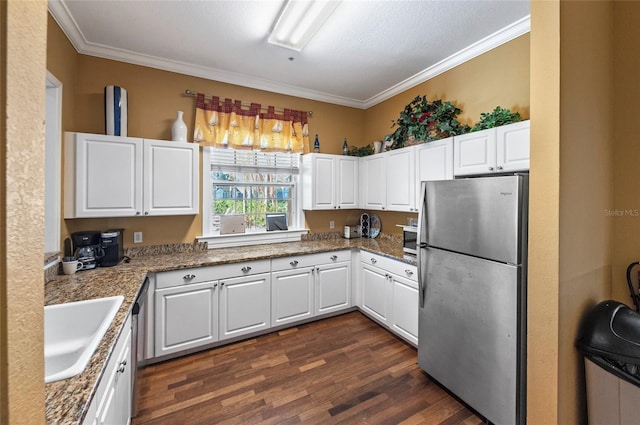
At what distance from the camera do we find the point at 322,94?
147 inches

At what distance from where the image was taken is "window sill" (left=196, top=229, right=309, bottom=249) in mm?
3107

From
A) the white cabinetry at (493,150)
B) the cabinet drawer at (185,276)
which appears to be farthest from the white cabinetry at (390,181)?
the cabinet drawer at (185,276)

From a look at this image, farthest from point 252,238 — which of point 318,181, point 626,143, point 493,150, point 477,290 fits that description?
point 626,143

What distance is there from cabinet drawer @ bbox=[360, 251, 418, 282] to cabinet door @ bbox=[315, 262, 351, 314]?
27 centimetres

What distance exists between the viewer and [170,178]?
266 cm

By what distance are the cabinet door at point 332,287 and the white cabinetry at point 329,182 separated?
805 mm

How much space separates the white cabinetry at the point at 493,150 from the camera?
199 cm

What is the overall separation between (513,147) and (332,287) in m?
2.25

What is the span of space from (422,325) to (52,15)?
12.2ft

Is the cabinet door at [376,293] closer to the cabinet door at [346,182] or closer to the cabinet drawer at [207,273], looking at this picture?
the cabinet door at [346,182]

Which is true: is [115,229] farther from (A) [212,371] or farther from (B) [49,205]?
(A) [212,371]

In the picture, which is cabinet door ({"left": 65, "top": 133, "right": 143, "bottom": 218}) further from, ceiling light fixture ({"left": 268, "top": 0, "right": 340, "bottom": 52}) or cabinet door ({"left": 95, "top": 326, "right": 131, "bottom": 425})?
ceiling light fixture ({"left": 268, "top": 0, "right": 340, "bottom": 52})

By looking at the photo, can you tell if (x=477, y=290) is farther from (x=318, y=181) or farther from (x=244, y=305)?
(x=318, y=181)

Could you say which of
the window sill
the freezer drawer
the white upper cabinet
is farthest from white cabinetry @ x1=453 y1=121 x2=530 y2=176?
the window sill
